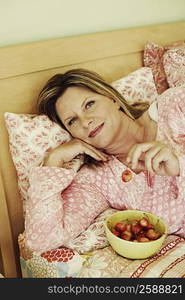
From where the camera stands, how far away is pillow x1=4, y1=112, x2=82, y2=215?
128 centimetres

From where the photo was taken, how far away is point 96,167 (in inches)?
51.6

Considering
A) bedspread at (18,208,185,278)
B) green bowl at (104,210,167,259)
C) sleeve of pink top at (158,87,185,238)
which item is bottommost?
bedspread at (18,208,185,278)

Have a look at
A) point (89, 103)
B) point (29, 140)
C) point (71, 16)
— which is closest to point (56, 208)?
point (29, 140)

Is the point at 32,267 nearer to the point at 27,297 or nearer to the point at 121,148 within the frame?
the point at 27,297

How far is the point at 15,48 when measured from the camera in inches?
52.4

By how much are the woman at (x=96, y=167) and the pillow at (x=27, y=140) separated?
0.05 meters

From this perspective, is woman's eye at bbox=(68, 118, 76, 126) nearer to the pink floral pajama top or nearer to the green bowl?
the pink floral pajama top

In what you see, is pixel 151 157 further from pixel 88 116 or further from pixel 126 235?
pixel 88 116

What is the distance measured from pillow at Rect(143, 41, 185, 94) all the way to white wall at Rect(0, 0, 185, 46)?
0.56 ft

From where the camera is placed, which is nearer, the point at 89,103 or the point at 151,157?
the point at 151,157

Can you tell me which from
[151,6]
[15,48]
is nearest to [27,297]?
[15,48]

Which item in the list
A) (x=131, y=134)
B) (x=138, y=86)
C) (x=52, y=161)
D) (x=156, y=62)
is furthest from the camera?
(x=156, y=62)

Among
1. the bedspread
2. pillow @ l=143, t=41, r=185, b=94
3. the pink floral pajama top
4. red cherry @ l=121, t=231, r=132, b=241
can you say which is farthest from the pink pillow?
pillow @ l=143, t=41, r=185, b=94

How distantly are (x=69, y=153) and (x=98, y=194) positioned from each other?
162mm
